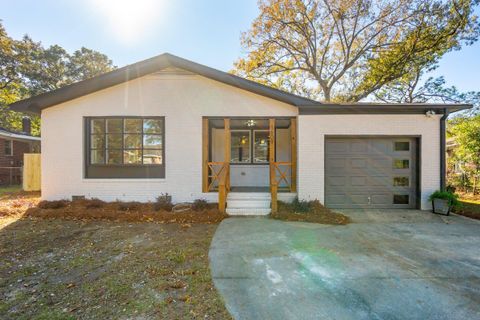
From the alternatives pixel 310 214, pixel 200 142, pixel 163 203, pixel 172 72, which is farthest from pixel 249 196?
pixel 172 72

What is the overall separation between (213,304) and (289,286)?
1.00m

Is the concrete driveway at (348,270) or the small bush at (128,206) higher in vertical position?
the small bush at (128,206)

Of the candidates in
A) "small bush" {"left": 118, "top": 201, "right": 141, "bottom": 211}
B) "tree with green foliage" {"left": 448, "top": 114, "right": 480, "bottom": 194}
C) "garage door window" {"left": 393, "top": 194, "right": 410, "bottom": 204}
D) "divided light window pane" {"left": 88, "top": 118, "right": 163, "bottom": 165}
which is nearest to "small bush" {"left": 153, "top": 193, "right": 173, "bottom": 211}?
"small bush" {"left": 118, "top": 201, "right": 141, "bottom": 211}

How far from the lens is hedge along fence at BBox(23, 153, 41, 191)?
9992mm

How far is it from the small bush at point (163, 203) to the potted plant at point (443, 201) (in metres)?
7.88

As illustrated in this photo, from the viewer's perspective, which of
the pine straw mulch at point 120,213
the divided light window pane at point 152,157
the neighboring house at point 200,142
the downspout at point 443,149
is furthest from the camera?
the divided light window pane at point 152,157

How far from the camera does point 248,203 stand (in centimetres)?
707

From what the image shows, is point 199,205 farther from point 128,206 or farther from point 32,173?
point 32,173

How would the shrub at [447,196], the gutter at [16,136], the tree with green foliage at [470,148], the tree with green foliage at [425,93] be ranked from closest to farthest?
the shrub at [447,196] → the tree with green foliage at [470,148] → the gutter at [16,136] → the tree with green foliage at [425,93]

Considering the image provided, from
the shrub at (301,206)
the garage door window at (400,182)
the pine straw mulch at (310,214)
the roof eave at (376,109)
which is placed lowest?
the pine straw mulch at (310,214)

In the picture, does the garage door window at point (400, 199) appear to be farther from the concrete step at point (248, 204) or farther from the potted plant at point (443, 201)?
the concrete step at point (248, 204)

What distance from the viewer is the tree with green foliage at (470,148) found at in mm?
9273

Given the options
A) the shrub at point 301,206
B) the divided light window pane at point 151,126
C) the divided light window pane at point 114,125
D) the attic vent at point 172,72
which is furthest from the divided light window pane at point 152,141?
the shrub at point 301,206

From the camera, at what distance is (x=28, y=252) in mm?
4160
